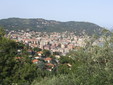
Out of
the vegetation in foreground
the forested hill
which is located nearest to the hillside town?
the forested hill

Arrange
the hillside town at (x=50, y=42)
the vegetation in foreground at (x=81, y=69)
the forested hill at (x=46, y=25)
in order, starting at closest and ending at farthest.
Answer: the vegetation in foreground at (x=81, y=69)
the hillside town at (x=50, y=42)
the forested hill at (x=46, y=25)

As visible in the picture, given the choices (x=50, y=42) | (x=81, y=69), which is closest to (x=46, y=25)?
(x=50, y=42)

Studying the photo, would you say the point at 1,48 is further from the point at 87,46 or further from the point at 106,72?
the point at 106,72

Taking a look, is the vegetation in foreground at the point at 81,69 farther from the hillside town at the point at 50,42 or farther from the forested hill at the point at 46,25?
the forested hill at the point at 46,25

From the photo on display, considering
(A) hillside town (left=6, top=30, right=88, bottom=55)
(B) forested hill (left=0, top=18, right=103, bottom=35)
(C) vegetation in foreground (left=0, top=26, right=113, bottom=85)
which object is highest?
(C) vegetation in foreground (left=0, top=26, right=113, bottom=85)

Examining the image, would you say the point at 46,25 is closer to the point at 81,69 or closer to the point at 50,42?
the point at 50,42

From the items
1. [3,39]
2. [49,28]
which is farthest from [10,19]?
[3,39]

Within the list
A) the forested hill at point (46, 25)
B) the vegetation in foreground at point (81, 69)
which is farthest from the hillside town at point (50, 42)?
the vegetation in foreground at point (81, 69)

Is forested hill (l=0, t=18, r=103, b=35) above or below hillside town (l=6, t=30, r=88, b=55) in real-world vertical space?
above

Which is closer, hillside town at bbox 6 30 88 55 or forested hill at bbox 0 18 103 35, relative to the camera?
hillside town at bbox 6 30 88 55

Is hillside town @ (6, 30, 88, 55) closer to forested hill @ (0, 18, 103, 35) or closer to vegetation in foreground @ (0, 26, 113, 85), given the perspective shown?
forested hill @ (0, 18, 103, 35)

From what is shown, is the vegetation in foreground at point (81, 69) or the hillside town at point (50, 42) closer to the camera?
the vegetation in foreground at point (81, 69)
